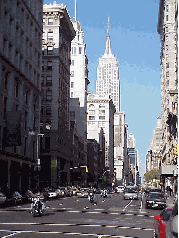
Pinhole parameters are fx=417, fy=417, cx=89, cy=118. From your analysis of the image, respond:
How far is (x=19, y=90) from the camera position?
67.1 meters

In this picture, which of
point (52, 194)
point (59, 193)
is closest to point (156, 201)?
point (52, 194)

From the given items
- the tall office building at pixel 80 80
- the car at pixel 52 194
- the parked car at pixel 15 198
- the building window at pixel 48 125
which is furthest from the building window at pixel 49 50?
the parked car at pixel 15 198

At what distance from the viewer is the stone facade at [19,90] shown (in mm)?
57031

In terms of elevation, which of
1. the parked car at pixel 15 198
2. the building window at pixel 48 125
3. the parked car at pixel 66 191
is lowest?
the parked car at pixel 66 191

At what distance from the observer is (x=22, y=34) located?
6950cm

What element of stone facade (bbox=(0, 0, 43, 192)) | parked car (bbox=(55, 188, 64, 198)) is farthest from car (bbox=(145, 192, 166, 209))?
parked car (bbox=(55, 188, 64, 198))

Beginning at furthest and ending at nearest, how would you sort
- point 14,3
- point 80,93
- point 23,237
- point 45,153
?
point 80,93
point 45,153
point 14,3
point 23,237

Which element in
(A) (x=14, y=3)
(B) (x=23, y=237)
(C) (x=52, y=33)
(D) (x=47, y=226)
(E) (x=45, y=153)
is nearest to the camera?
(B) (x=23, y=237)

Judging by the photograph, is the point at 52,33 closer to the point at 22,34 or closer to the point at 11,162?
the point at 22,34

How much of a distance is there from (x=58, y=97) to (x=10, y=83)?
37445mm

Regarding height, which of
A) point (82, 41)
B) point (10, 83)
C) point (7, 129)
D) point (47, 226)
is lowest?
point (47, 226)

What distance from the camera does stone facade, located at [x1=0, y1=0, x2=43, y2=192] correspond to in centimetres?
5703

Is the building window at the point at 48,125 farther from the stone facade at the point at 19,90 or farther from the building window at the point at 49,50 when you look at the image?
the stone facade at the point at 19,90

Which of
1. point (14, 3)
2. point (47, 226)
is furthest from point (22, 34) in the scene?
point (47, 226)
